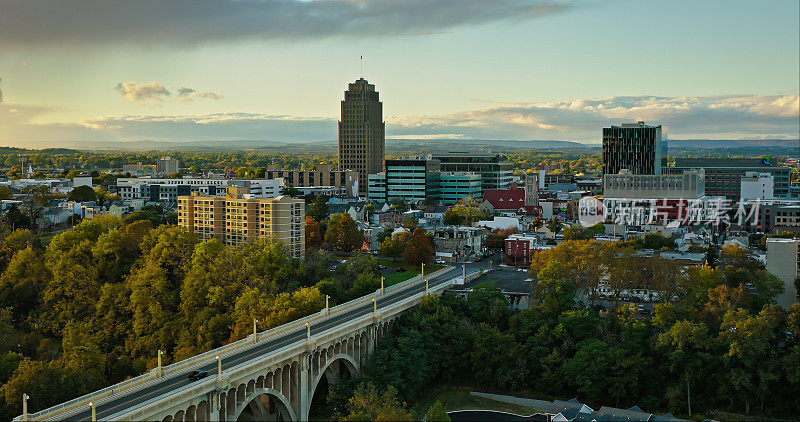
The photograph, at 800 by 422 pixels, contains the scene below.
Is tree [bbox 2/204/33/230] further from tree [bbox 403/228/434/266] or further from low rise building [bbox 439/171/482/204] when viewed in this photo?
low rise building [bbox 439/171/482/204]

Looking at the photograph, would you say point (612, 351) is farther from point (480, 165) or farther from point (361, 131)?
point (361, 131)

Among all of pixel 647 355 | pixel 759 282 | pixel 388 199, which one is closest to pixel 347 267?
pixel 647 355

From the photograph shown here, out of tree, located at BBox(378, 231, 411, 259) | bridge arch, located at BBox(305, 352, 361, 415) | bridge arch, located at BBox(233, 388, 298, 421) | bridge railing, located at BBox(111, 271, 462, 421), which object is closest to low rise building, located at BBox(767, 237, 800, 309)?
bridge railing, located at BBox(111, 271, 462, 421)

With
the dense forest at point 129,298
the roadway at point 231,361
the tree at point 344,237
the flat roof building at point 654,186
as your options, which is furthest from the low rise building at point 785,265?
the flat roof building at point 654,186

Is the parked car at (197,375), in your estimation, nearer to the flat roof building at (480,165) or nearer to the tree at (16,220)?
the tree at (16,220)

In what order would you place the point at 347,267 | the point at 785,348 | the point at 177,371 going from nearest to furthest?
1. the point at 177,371
2. the point at 785,348
3. the point at 347,267

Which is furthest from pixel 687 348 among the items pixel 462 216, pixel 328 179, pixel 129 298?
pixel 328 179

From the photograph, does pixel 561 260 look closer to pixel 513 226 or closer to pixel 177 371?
pixel 177 371
